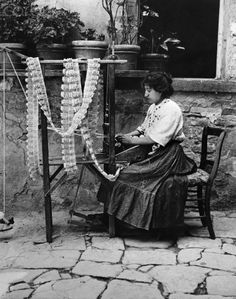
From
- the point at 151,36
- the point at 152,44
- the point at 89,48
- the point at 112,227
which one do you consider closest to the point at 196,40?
the point at 151,36

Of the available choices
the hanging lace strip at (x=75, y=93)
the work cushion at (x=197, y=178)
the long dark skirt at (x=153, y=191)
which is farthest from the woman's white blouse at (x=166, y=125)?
the hanging lace strip at (x=75, y=93)

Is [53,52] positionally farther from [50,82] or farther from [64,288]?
[64,288]

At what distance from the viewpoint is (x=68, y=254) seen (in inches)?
190

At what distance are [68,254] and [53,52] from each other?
2256 mm

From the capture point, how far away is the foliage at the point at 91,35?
5.78 metres

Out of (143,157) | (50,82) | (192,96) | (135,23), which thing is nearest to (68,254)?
(143,157)

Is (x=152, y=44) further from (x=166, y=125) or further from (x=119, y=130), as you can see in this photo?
(x=166, y=125)

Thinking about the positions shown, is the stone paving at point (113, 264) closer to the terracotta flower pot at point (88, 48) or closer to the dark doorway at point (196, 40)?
the terracotta flower pot at point (88, 48)

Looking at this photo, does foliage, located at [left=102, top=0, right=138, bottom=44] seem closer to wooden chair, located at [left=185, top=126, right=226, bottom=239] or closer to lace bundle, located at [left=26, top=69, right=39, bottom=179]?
lace bundle, located at [left=26, top=69, right=39, bottom=179]

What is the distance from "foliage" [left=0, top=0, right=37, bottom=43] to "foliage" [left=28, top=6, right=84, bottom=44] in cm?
9

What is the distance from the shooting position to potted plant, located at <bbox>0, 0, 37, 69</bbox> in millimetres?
5469

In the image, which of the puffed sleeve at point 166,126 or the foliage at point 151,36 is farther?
the foliage at point 151,36

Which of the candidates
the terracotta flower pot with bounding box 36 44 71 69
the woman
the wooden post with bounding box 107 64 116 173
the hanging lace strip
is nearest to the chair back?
the woman

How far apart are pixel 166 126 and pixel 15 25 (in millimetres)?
2038
